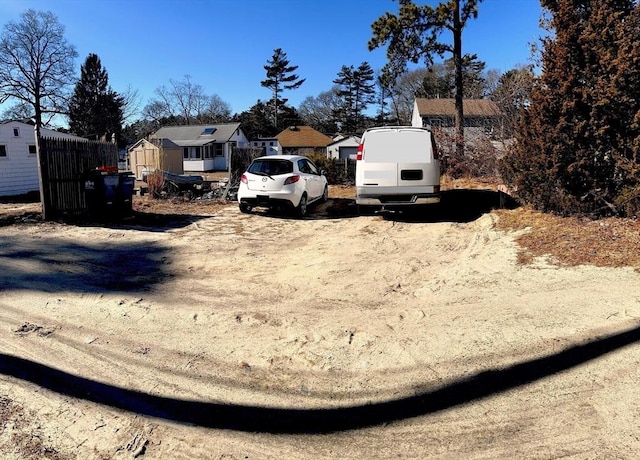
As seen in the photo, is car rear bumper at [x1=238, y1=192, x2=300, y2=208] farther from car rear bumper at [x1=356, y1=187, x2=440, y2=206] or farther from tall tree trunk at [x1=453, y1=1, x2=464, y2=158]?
tall tree trunk at [x1=453, y1=1, x2=464, y2=158]

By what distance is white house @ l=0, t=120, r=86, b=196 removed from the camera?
63.7ft

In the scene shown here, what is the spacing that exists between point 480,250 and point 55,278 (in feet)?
21.0

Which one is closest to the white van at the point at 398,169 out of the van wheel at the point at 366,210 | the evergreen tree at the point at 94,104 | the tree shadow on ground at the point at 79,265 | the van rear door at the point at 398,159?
the van rear door at the point at 398,159

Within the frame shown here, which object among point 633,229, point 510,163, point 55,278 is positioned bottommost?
point 55,278

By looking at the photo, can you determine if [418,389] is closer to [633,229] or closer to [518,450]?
[518,450]

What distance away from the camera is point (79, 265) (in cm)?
682

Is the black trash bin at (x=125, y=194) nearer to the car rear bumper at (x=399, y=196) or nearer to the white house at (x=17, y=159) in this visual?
the car rear bumper at (x=399, y=196)

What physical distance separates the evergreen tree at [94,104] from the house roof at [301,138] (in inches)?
851

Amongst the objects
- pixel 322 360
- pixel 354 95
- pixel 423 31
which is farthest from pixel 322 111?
pixel 322 360

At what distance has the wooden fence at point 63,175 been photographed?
10.8 m

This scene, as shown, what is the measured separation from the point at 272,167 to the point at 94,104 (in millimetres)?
55369

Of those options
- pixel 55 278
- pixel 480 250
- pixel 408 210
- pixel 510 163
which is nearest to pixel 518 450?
pixel 480 250

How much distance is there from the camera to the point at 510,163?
927cm

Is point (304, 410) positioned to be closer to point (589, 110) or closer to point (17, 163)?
point (589, 110)
